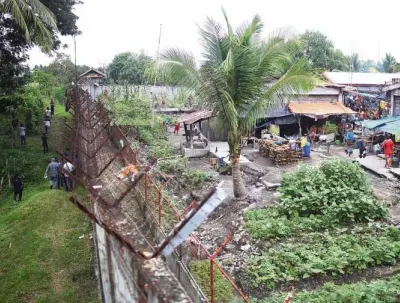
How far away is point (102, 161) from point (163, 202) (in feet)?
12.4

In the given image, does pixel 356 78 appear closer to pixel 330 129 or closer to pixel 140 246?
pixel 330 129

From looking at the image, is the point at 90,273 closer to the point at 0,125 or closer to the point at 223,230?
the point at 223,230

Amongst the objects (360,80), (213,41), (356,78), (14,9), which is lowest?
(213,41)

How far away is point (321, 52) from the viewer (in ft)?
128

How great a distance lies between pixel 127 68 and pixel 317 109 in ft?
96.4

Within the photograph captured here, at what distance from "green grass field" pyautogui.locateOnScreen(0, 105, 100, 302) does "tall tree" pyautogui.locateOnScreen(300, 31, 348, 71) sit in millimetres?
31179

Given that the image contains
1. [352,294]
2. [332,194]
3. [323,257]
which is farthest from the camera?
[332,194]

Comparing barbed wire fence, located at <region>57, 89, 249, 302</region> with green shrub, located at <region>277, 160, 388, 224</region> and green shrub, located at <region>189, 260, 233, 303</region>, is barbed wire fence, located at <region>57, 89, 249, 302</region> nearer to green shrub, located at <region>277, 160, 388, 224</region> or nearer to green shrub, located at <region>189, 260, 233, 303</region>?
green shrub, located at <region>189, 260, 233, 303</region>

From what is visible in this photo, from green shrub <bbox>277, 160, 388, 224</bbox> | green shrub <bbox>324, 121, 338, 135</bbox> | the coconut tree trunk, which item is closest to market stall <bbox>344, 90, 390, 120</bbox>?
green shrub <bbox>324, 121, 338, 135</bbox>

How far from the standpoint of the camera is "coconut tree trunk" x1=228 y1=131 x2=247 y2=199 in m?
11.7

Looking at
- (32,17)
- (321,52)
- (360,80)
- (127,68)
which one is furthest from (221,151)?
(127,68)

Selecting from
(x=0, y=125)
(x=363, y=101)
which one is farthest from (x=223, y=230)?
(x=363, y=101)

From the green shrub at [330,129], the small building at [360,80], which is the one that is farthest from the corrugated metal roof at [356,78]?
the green shrub at [330,129]

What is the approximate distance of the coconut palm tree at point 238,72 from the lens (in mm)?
10602
